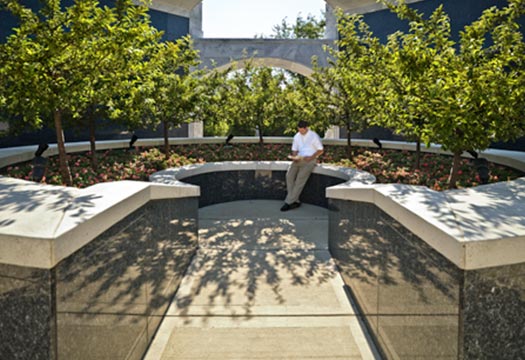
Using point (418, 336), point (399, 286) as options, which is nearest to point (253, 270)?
point (399, 286)

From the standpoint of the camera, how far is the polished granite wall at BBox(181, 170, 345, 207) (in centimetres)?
1137

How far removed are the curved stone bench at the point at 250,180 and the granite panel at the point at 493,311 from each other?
7943 millimetres

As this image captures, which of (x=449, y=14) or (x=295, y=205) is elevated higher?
(x=449, y=14)

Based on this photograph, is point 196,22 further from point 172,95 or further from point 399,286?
point 399,286

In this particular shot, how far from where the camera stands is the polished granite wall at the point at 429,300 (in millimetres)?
2396

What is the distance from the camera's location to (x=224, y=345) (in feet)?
13.5

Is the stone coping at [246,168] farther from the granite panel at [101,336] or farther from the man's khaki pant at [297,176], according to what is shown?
the granite panel at [101,336]

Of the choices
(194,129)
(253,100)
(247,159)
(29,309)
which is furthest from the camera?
(194,129)

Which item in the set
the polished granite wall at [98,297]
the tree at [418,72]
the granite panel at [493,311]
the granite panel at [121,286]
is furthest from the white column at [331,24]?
the granite panel at [493,311]

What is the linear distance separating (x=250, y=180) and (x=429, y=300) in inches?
379

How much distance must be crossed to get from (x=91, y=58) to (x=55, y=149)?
190 inches

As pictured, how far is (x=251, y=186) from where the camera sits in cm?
1239

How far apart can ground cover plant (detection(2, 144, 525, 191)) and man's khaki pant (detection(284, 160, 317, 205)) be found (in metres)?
1.65

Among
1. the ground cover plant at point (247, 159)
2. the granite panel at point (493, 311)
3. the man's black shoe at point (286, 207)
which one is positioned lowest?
the man's black shoe at point (286, 207)
